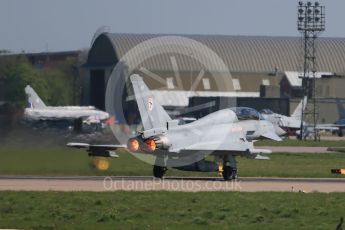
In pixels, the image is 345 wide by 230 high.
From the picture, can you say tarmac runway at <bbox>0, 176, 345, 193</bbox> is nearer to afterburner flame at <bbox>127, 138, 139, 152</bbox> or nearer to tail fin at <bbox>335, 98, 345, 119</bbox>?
afterburner flame at <bbox>127, 138, 139, 152</bbox>

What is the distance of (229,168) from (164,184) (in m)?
4.27

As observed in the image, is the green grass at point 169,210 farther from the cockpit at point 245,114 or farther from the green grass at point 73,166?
the green grass at point 73,166

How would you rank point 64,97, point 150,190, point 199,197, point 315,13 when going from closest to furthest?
point 199,197, point 150,190, point 315,13, point 64,97

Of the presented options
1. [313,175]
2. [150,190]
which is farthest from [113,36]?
[150,190]

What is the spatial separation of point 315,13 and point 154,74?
1177 inches

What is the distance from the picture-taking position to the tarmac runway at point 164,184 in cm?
3886

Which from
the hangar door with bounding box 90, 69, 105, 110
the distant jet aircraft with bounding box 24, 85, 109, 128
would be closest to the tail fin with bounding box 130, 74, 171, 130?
the distant jet aircraft with bounding box 24, 85, 109, 128

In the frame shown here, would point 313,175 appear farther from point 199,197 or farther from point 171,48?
point 171,48

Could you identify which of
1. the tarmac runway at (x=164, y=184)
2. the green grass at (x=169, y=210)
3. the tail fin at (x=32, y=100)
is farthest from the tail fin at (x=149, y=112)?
the tail fin at (x=32, y=100)

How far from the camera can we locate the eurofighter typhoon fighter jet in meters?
43.4

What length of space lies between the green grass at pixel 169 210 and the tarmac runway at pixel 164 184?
10.1 ft

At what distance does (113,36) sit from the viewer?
142250 mm

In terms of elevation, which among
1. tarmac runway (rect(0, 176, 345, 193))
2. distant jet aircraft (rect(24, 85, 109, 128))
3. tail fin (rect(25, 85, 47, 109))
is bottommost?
tarmac runway (rect(0, 176, 345, 193))

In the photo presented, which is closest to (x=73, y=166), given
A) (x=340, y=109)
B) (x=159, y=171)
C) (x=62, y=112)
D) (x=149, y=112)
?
(x=159, y=171)
